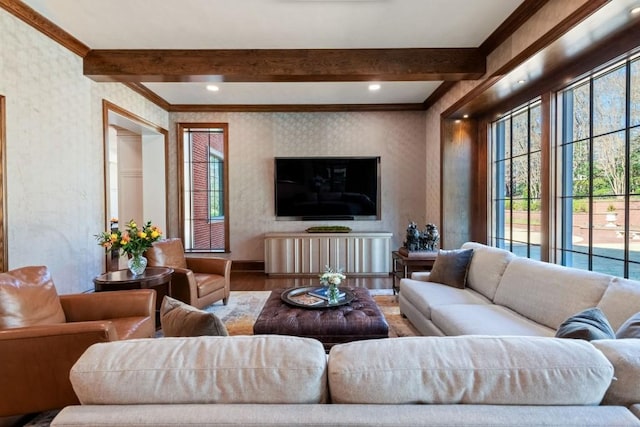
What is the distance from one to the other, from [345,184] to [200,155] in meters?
2.70

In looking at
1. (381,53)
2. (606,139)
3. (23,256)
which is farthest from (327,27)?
(23,256)

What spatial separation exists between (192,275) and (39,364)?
177 cm

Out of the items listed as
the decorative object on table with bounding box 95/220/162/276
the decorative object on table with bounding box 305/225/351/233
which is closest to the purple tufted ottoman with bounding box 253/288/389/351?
the decorative object on table with bounding box 95/220/162/276

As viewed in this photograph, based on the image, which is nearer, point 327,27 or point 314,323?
point 314,323

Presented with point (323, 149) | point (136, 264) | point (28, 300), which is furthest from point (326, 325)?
point (323, 149)

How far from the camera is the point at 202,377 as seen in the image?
0.89m

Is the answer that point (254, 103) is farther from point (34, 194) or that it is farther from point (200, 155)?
point (34, 194)

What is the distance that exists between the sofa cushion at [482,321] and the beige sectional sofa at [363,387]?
3.92ft

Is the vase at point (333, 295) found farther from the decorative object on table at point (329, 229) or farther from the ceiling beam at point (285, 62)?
the decorative object on table at point (329, 229)

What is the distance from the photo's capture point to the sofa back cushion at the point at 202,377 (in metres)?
0.89

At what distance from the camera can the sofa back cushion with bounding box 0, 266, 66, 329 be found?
1910mm

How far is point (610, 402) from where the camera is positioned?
920mm

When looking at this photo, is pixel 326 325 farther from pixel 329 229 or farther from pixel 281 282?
pixel 329 229

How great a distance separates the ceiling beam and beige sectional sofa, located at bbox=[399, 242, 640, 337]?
2.10m
